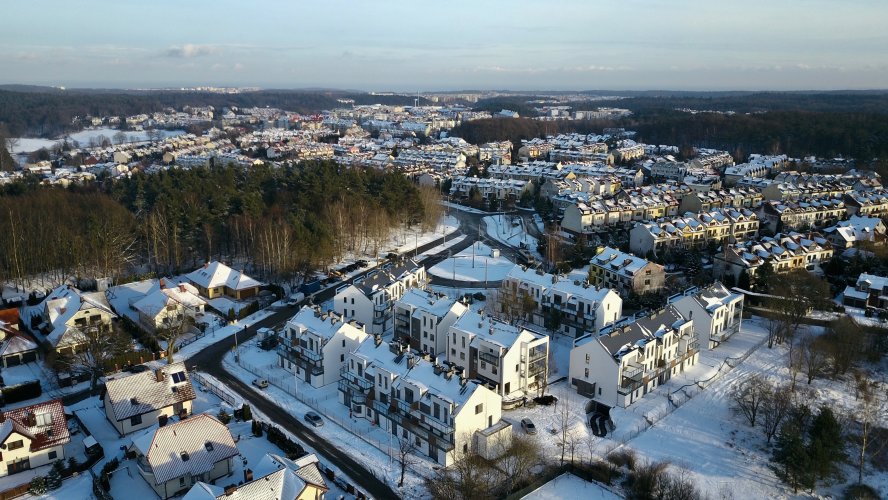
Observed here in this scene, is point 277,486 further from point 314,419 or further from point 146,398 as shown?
point 146,398

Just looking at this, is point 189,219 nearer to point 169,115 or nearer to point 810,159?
point 810,159

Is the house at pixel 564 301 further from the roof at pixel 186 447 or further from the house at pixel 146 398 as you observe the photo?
the roof at pixel 186 447

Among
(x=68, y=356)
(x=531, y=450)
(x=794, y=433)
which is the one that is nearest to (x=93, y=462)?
(x=68, y=356)

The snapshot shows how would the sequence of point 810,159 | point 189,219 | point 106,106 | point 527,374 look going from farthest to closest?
point 106,106 < point 810,159 < point 189,219 < point 527,374

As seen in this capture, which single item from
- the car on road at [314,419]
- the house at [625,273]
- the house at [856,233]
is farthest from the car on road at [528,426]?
the house at [856,233]

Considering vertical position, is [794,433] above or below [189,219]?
below

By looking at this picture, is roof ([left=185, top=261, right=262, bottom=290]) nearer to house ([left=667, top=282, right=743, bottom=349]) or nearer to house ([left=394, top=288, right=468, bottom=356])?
house ([left=394, top=288, right=468, bottom=356])
